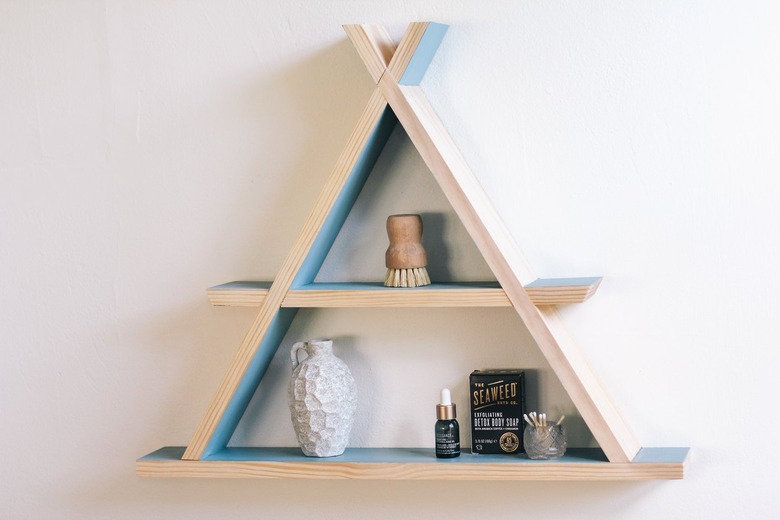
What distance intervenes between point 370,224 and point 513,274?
0.97 feet

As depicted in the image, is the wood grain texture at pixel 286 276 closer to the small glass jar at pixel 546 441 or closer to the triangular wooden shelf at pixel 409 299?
the triangular wooden shelf at pixel 409 299

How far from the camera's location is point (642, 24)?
5.16 ft

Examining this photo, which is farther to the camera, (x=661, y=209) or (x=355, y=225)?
(x=355, y=225)

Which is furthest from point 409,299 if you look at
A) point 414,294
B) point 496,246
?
point 496,246

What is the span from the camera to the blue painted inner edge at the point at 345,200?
1.58 metres

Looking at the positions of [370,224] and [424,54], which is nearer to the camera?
[424,54]

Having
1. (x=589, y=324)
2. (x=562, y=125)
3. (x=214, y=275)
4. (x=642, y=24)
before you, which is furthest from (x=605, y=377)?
(x=214, y=275)

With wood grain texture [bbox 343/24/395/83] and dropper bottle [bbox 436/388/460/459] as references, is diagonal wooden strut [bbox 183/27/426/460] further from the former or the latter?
dropper bottle [bbox 436/388/460/459]

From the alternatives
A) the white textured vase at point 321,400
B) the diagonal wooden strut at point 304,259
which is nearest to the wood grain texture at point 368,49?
the diagonal wooden strut at point 304,259

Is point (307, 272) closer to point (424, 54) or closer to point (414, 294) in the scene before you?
point (414, 294)

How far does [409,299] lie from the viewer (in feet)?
5.10

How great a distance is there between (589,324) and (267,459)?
0.56 metres

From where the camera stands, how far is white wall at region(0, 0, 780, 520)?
5.15 feet

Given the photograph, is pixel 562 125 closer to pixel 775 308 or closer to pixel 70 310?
pixel 775 308
